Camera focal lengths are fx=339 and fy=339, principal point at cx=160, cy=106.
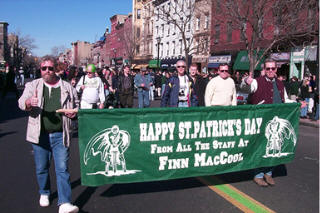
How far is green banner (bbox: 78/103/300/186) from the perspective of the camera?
4129 mm

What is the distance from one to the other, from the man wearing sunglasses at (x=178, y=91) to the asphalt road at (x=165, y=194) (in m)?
1.83

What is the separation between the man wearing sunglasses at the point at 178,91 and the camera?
674cm

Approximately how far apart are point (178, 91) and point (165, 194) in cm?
253

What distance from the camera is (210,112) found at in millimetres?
4633

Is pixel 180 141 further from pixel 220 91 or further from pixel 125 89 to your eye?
pixel 125 89

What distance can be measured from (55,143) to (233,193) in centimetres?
254

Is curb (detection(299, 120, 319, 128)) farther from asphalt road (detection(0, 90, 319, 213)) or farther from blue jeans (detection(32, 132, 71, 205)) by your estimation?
blue jeans (detection(32, 132, 71, 205))

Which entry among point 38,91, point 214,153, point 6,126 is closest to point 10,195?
point 38,91

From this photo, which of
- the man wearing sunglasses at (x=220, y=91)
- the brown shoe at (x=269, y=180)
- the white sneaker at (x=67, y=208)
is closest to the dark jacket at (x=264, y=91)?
the man wearing sunglasses at (x=220, y=91)

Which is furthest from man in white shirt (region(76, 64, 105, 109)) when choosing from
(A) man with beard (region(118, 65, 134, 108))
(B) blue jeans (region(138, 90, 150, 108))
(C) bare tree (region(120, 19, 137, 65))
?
(C) bare tree (region(120, 19, 137, 65))

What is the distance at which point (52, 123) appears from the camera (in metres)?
4.05

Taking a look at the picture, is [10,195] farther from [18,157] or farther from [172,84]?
[172,84]

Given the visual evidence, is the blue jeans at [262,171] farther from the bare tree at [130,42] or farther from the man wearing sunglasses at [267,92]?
the bare tree at [130,42]

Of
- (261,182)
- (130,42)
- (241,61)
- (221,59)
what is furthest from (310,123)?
(130,42)
